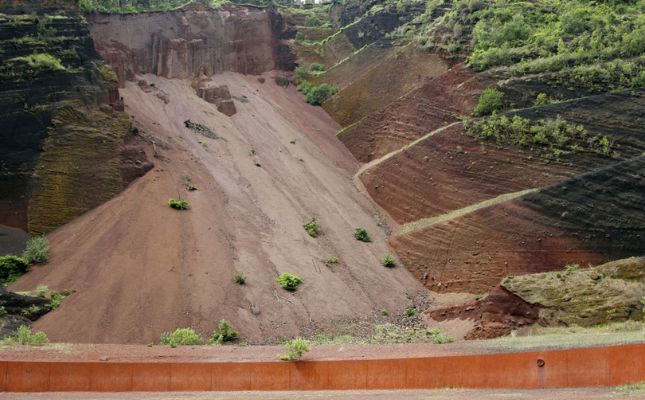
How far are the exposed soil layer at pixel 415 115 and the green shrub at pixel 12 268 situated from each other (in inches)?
747

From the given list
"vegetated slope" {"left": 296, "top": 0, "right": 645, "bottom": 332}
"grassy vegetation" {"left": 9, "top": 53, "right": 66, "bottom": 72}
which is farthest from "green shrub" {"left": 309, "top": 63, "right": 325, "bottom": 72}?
"grassy vegetation" {"left": 9, "top": 53, "right": 66, "bottom": 72}

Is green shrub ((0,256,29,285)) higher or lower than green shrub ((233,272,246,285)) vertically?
higher

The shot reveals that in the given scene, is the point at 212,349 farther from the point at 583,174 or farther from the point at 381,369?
the point at 583,174

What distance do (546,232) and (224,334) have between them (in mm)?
13264

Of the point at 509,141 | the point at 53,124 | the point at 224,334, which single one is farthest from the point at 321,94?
the point at 224,334

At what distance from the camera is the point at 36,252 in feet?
96.6

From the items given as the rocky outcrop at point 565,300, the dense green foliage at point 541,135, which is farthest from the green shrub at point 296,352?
the dense green foliage at point 541,135

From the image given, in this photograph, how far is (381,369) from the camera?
66.4ft

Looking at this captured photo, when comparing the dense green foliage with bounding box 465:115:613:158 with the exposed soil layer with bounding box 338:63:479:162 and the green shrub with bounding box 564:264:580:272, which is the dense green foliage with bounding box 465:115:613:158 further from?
the green shrub with bounding box 564:264:580:272

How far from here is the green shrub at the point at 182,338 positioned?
25.4 metres

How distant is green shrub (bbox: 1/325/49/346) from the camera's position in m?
23.2

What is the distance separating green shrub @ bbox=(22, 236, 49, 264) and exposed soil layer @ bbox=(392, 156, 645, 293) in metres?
15.2

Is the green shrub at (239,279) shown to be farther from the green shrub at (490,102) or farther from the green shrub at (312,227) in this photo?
the green shrub at (490,102)

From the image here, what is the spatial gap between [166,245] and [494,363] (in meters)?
15.0
